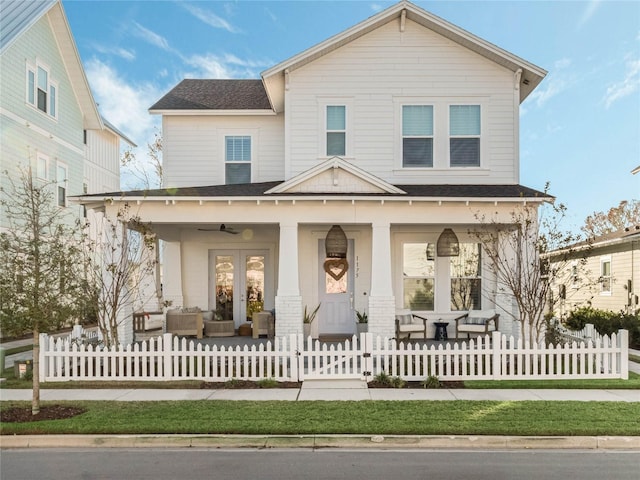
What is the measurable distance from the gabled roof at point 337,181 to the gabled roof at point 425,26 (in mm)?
3208

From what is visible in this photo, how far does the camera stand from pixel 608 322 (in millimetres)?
15742

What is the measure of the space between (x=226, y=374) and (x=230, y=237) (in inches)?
227

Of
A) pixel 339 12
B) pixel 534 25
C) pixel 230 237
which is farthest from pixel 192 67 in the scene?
pixel 534 25

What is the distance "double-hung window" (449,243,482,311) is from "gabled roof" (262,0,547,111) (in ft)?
15.7

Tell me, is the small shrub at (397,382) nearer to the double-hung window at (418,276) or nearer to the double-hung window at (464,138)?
the double-hung window at (418,276)

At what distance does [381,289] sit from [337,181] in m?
2.77

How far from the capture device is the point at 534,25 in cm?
1546

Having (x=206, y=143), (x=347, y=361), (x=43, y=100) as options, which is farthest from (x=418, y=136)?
(x=43, y=100)

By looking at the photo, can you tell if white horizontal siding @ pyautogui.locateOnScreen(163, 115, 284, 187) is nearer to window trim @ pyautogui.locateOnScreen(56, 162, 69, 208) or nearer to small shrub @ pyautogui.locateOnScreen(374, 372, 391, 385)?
small shrub @ pyautogui.locateOnScreen(374, 372, 391, 385)

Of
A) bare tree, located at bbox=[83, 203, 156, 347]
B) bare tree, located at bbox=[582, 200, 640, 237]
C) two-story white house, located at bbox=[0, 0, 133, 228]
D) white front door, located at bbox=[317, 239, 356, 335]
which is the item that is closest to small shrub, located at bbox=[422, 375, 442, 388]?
white front door, located at bbox=[317, 239, 356, 335]

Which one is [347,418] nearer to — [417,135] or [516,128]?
[417,135]

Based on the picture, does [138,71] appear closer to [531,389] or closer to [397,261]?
[397,261]

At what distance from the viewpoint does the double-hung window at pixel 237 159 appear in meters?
15.2

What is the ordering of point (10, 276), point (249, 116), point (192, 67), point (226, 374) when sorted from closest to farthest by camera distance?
point (10, 276)
point (226, 374)
point (249, 116)
point (192, 67)
